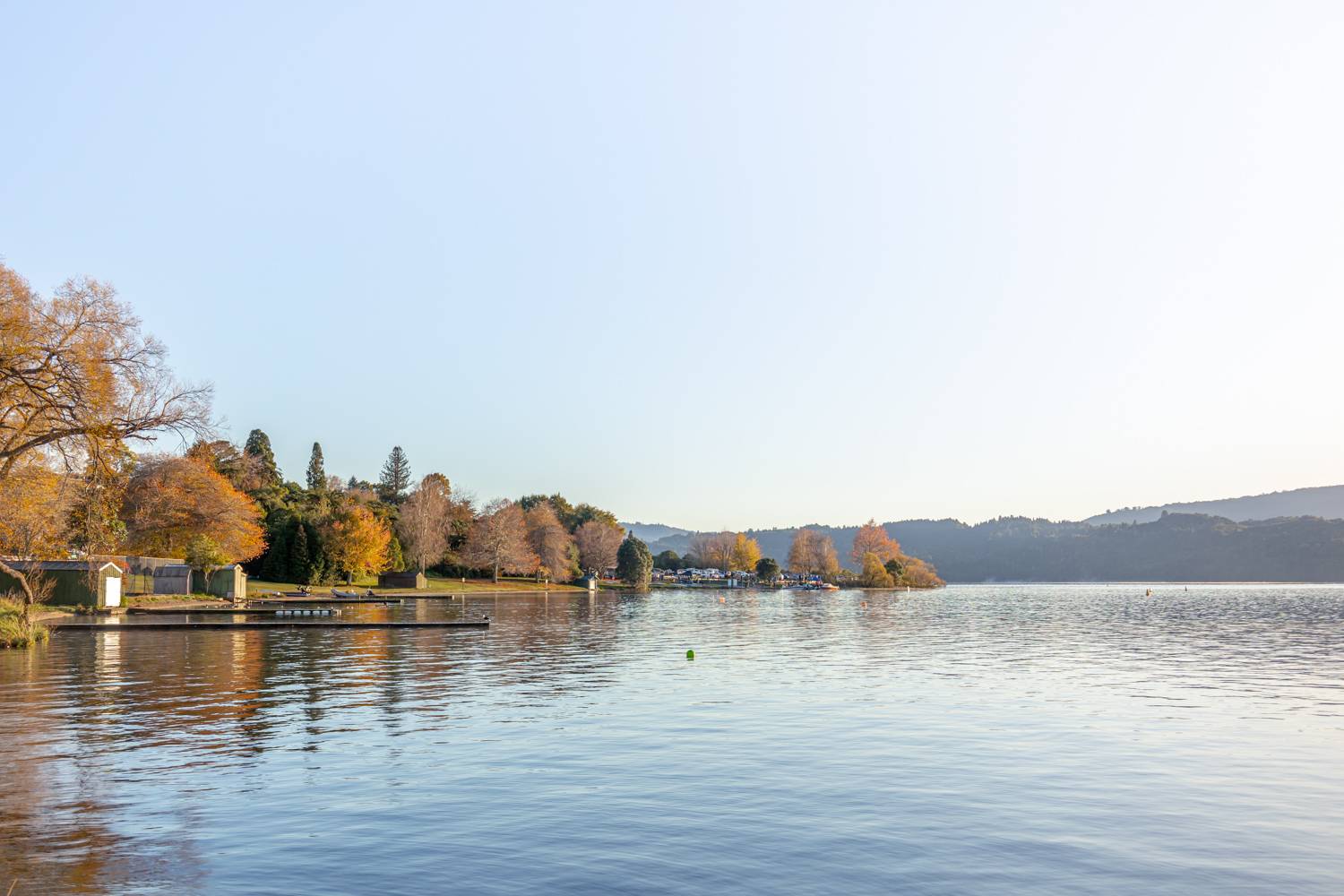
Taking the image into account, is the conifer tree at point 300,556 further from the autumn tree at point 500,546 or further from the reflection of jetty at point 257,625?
the reflection of jetty at point 257,625

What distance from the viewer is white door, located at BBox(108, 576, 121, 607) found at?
222ft

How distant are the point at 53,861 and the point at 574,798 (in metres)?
7.93

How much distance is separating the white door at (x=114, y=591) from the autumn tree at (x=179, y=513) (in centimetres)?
2466

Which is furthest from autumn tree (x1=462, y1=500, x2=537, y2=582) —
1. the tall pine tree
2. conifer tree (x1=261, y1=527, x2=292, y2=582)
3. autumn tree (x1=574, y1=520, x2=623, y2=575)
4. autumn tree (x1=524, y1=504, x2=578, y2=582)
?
conifer tree (x1=261, y1=527, x2=292, y2=582)

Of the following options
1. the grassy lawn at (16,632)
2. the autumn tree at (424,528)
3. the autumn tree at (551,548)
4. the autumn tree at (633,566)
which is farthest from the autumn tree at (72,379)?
the autumn tree at (633,566)

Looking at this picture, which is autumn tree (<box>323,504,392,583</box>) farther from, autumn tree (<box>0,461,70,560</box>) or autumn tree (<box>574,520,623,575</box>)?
autumn tree (<box>574,520,623,575</box>)

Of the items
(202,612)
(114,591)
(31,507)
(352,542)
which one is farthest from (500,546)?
(31,507)

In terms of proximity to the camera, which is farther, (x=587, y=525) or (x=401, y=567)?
(x=587, y=525)

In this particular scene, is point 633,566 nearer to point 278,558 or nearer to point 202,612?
point 278,558

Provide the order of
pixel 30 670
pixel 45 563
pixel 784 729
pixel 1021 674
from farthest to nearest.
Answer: pixel 45 563 → pixel 1021 674 → pixel 30 670 → pixel 784 729

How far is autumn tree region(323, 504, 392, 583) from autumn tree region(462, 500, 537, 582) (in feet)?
88.4

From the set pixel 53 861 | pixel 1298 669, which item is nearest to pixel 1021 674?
pixel 1298 669

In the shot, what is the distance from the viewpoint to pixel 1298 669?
4338 centimetres

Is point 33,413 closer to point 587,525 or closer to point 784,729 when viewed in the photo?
point 784,729
